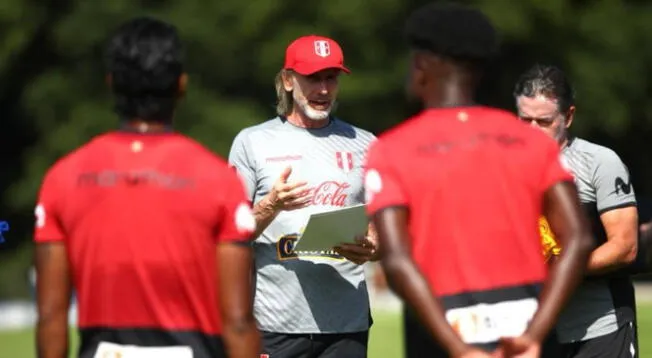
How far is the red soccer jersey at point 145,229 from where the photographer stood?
4660 millimetres

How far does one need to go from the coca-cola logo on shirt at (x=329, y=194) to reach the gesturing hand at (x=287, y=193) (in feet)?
A: 0.98

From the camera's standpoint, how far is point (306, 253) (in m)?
7.16

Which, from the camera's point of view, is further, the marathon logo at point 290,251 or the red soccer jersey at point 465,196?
the marathon logo at point 290,251

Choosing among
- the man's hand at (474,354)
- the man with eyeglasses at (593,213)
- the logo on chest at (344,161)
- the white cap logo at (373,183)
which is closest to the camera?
the man's hand at (474,354)

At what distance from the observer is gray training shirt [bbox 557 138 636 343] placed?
664 centimetres

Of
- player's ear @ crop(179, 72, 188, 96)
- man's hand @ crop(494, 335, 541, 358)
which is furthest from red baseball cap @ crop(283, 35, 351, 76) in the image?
man's hand @ crop(494, 335, 541, 358)

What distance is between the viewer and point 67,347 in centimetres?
480

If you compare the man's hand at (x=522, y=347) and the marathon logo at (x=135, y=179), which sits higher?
the marathon logo at (x=135, y=179)

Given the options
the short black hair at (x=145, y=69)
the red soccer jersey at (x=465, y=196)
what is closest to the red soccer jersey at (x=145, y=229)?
the short black hair at (x=145, y=69)

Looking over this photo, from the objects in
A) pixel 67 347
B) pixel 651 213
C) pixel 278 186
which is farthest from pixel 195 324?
pixel 651 213

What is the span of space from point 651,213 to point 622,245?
0.67 metres

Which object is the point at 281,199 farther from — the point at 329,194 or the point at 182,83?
the point at 182,83

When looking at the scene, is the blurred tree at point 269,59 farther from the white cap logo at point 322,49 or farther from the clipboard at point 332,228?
the clipboard at point 332,228

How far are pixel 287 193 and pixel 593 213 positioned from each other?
4.41 ft
